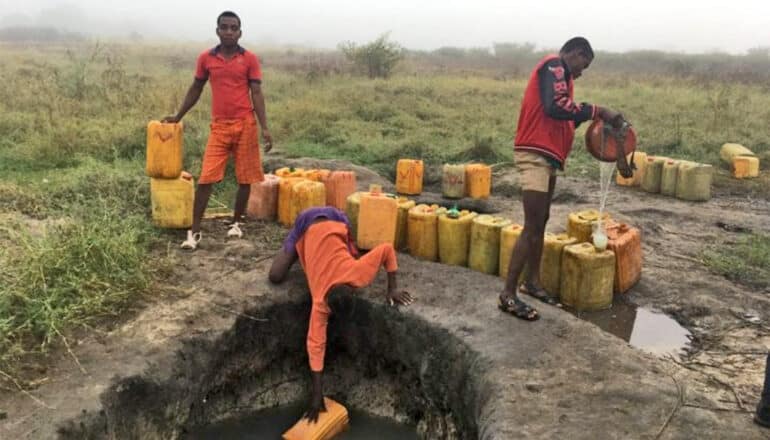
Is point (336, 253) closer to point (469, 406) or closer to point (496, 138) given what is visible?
point (469, 406)

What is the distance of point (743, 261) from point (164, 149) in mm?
5032

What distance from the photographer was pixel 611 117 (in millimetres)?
3932


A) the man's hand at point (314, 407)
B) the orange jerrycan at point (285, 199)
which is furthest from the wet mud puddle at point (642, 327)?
the orange jerrycan at point (285, 199)

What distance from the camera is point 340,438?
13.4ft

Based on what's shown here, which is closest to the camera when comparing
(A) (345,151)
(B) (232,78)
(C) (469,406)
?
(C) (469,406)

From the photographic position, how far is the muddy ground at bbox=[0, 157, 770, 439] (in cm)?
309

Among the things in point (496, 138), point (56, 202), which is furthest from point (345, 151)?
point (56, 202)

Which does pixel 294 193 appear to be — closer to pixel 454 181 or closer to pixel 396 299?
pixel 396 299

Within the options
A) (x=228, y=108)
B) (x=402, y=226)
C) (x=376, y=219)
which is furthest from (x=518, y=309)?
(x=228, y=108)

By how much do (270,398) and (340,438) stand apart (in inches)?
27.9

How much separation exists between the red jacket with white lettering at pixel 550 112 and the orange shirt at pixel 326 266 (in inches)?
45.4

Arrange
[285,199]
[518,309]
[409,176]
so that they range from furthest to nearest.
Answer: [409,176], [285,199], [518,309]

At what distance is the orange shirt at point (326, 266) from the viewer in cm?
383

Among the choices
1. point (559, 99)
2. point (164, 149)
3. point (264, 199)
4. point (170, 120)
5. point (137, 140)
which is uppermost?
point (559, 99)
